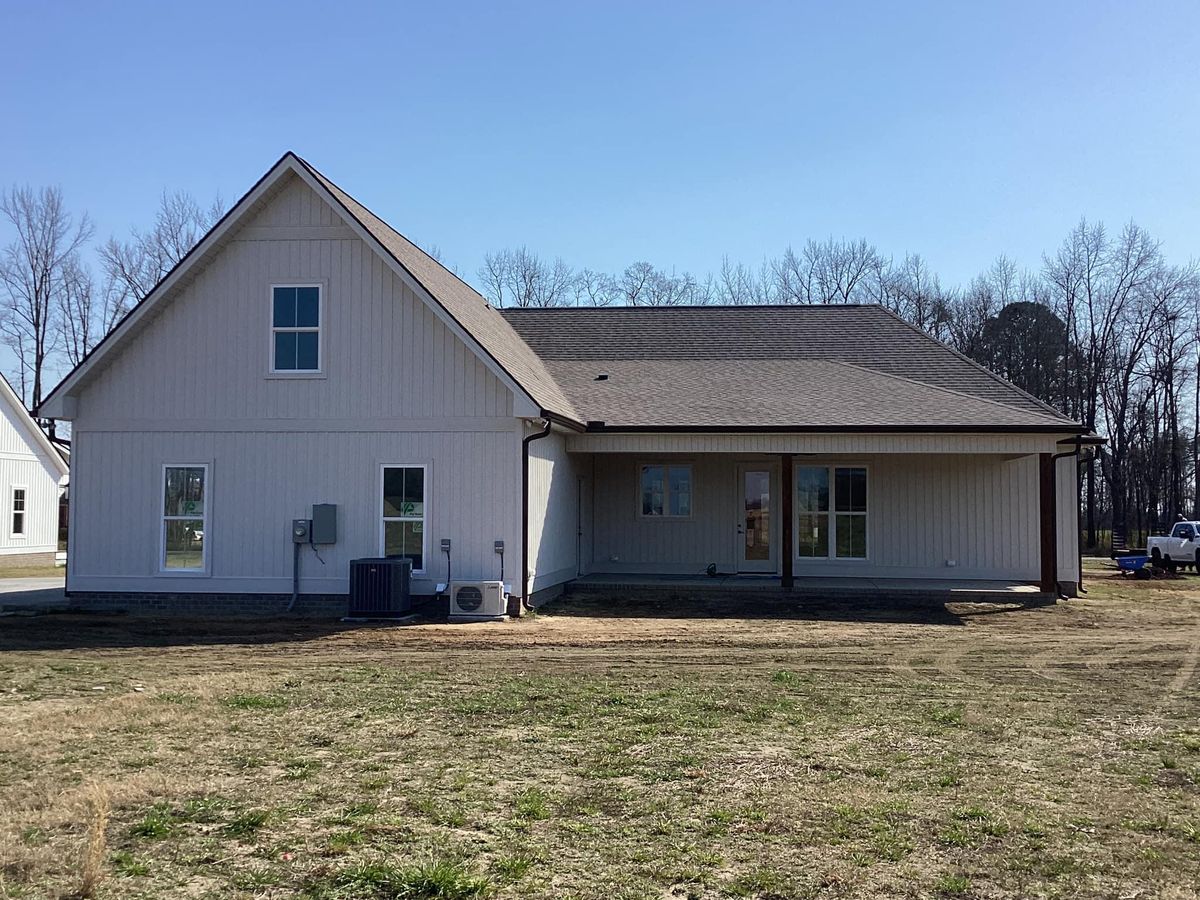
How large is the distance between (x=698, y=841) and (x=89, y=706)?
239 inches

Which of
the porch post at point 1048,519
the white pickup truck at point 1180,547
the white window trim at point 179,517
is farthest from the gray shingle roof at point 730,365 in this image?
the white pickup truck at point 1180,547

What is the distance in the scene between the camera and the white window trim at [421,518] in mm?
16328

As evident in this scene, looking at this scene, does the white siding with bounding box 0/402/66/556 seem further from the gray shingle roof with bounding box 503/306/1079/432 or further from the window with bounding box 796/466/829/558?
the window with bounding box 796/466/829/558

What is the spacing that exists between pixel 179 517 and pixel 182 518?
5 centimetres

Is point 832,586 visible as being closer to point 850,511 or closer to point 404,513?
point 850,511

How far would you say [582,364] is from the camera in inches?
893

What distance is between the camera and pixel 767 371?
21859mm

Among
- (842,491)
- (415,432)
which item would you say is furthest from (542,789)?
(842,491)

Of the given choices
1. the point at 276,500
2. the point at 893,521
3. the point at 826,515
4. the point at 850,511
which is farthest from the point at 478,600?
the point at 893,521

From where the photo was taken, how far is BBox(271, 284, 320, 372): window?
1675 centimetres

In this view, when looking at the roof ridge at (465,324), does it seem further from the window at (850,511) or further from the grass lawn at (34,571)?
the grass lawn at (34,571)

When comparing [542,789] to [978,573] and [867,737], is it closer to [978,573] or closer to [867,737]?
[867,737]

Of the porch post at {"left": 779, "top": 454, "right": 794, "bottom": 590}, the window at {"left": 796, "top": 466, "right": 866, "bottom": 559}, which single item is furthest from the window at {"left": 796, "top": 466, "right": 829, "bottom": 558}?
the porch post at {"left": 779, "top": 454, "right": 794, "bottom": 590}

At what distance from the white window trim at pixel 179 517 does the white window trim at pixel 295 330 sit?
191 centimetres
